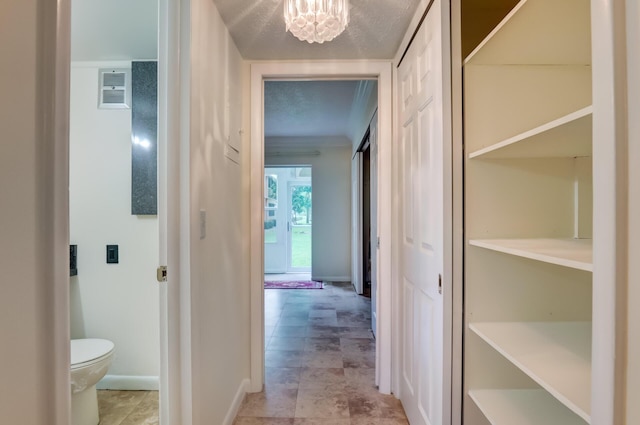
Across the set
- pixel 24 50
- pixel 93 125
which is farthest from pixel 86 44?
pixel 24 50

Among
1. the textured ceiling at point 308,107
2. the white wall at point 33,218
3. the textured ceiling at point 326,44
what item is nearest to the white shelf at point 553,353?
the white wall at point 33,218

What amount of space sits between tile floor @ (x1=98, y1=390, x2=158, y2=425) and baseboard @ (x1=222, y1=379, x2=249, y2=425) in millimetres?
451

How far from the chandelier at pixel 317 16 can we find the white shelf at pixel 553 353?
4.29 ft

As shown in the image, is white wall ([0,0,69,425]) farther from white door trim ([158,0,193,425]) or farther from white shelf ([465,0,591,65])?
white shelf ([465,0,591,65])

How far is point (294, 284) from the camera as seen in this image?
516 cm

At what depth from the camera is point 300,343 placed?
2.84 meters

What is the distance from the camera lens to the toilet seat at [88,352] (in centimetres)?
159

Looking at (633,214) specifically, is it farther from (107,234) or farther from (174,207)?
(107,234)

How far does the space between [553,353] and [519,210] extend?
50cm

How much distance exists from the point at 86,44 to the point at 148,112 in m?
0.48

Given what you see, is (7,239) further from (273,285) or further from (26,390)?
(273,285)

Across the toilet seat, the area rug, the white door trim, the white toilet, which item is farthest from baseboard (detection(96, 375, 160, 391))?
the area rug

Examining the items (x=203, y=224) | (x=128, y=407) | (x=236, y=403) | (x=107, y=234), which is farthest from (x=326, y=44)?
(x=128, y=407)

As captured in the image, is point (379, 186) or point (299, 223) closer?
point (379, 186)
